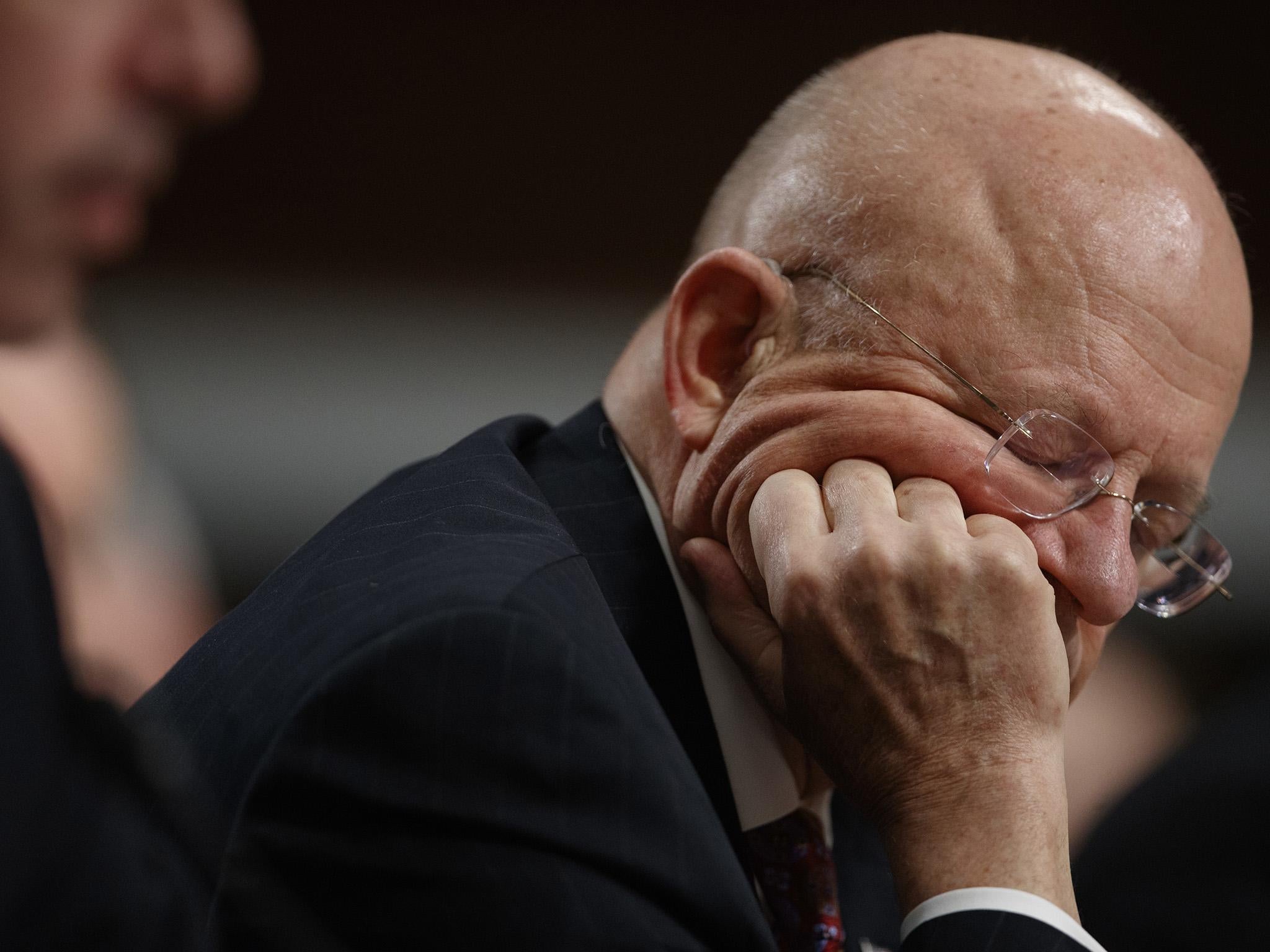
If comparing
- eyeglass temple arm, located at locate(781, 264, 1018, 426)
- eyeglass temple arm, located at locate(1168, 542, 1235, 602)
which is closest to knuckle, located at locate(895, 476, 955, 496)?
eyeglass temple arm, located at locate(781, 264, 1018, 426)

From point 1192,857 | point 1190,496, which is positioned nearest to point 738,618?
point 1190,496

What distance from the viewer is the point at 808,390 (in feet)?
4.45

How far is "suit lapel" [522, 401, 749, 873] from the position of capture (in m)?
1.31

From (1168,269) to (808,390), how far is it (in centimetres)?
44

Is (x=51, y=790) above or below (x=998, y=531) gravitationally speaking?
above

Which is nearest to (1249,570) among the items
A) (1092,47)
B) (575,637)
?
(1092,47)

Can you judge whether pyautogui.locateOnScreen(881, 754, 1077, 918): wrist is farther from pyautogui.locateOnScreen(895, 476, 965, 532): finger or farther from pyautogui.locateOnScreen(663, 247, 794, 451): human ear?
pyautogui.locateOnScreen(663, 247, 794, 451): human ear

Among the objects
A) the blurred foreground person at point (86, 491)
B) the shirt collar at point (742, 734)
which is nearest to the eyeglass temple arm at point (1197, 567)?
the shirt collar at point (742, 734)

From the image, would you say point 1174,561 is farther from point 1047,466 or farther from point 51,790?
point 51,790

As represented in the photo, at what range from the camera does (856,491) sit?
4.11 feet

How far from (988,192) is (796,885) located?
0.83m

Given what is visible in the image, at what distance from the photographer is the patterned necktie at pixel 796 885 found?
1.34m

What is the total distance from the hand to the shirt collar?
0.12m

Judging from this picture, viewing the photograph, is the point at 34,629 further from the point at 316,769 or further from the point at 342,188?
the point at 342,188
